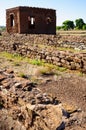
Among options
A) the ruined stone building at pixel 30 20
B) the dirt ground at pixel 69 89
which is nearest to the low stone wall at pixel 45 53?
the dirt ground at pixel 69 89

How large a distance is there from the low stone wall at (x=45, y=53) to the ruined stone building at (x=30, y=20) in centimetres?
383

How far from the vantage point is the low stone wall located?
10180 mm

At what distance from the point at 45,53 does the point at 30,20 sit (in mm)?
9427

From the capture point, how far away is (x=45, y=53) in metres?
12.0

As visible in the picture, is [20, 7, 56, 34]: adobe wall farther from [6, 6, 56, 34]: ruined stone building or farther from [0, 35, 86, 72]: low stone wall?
[0, 35, 86, 72]: low stone wall

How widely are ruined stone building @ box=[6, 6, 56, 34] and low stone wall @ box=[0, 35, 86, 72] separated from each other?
383 centimetres

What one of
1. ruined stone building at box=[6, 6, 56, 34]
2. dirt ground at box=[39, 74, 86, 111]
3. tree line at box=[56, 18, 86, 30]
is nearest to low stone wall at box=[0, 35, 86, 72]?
dirt ground at box=[39, 74, 86, 111]

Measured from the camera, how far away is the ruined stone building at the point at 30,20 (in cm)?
2005

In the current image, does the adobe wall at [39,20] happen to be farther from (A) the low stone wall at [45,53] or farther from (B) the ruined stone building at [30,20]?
(A) the low stone wall at [45,53]

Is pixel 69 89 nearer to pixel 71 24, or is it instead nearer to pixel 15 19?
pixel 15 19

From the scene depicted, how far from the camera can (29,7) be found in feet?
66.7

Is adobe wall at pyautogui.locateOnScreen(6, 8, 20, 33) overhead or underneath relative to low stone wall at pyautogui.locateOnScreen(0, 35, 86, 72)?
overhead

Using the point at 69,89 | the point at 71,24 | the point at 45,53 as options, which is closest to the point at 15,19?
the point at 45,53

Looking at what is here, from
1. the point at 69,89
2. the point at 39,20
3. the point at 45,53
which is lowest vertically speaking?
the point at 69,89
